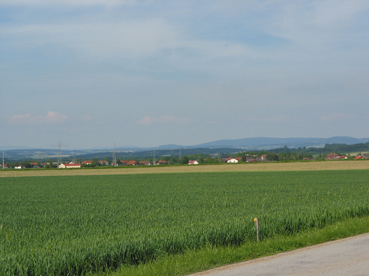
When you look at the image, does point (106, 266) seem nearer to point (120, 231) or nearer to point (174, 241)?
point (174, 241)

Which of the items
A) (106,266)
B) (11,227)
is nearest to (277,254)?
(106,266)

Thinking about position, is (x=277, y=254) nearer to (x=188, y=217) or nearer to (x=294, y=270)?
(x=294, y=270)

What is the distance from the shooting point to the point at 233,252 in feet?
31.7

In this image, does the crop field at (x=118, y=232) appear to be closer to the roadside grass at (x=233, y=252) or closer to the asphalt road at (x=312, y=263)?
the roadside grass at (x=233, y=252)

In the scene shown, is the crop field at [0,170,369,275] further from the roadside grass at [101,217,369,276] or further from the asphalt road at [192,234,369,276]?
the asphalt road at [192,234,369,276]

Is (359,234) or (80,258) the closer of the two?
(80,258)

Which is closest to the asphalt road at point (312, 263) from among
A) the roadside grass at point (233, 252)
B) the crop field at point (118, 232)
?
the roadside grass at point (233, 252)

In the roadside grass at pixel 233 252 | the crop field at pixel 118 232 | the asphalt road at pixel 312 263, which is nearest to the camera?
the asphalt road at pixel 312 263

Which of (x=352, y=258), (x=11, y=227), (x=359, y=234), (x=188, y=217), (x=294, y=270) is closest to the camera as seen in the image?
(x=294, y=270)

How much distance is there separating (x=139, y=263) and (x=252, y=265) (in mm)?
2677

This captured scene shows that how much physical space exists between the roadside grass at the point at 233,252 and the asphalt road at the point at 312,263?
374mm

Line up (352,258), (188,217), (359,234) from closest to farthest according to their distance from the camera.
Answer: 1. (352,258)
2. (359,234)
3. (188,217)

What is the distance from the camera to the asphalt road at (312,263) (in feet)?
26.3

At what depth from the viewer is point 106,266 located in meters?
8.71
